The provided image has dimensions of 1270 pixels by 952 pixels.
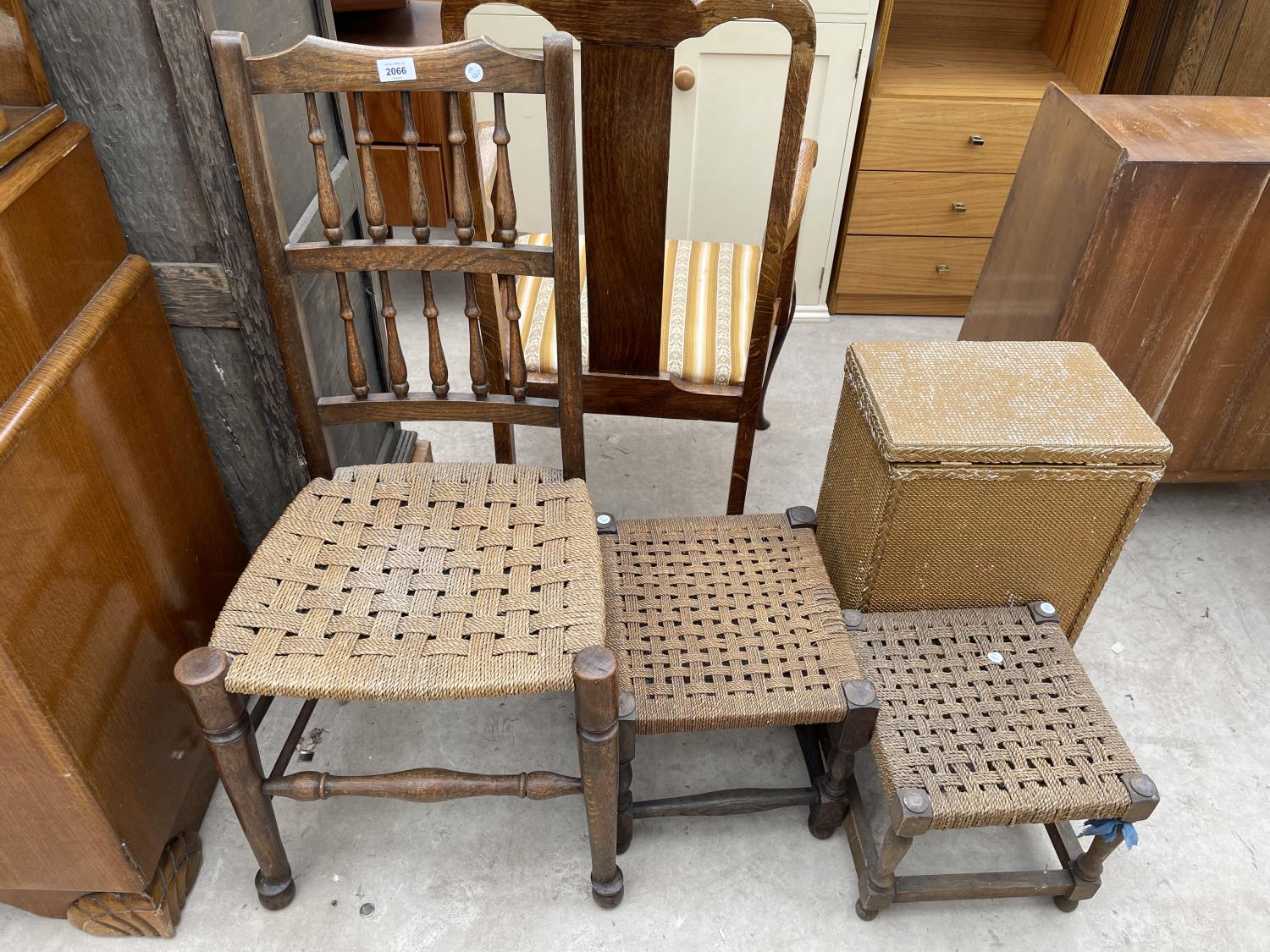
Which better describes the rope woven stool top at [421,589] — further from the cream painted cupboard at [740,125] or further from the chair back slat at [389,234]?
the cream painted cupboard at [740,125]

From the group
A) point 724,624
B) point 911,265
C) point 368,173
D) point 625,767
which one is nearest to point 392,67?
point 368,173

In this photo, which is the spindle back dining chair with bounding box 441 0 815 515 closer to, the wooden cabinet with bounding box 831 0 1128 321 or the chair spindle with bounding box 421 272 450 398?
the chair spindle with bounding box 421 272 450 398

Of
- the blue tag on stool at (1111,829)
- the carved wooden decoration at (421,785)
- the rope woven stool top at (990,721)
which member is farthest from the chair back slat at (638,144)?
the blue tag on stool at (1111,829)

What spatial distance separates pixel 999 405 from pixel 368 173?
0.96 meters

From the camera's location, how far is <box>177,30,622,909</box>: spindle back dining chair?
110 centimetres

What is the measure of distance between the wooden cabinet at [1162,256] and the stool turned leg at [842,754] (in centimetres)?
97

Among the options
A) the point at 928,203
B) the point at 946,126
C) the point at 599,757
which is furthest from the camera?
the point at 928,203

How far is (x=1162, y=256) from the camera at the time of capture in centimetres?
169

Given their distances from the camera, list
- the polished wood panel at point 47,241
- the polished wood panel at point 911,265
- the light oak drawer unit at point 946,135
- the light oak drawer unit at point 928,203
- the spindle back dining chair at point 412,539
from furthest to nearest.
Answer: the polished wood panel at point 911,265 → the light oak drawer unit at point 928,203 → the light oak drawer unit at point 946,135 → the spindle back dining chair at point 412,539 → the polished wood panel at point 47,241

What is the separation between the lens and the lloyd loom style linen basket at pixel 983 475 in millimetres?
1283

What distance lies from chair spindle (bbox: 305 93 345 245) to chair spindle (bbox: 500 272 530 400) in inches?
9.4


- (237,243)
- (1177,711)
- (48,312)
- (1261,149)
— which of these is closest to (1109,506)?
(1177,711)

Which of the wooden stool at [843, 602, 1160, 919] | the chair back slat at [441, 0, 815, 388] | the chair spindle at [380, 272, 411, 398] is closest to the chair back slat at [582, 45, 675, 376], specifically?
the chair back slat at [441, 0, 815, 388]

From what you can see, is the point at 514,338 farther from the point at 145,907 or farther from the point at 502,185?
the point at 145,907
